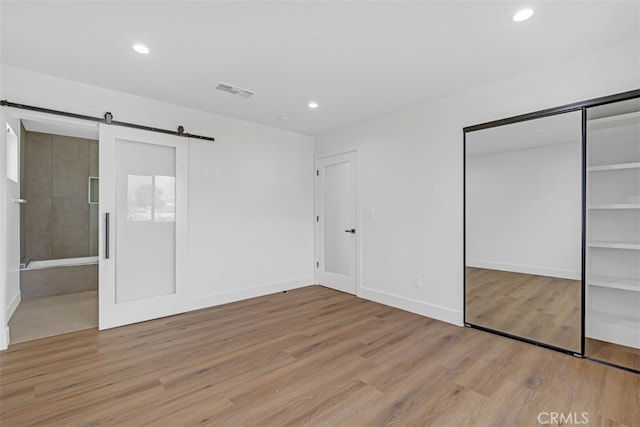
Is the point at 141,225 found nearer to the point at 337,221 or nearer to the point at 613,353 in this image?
the point at 337,221

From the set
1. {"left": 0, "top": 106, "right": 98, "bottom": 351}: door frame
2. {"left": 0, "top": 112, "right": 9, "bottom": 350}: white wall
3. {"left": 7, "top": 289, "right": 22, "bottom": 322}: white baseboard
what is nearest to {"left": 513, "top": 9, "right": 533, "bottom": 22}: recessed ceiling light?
{"left": 0, "top": 106, "right": 98, "bottom": 351}: door frame

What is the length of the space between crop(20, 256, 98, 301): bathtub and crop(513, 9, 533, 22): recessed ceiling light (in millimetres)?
6029

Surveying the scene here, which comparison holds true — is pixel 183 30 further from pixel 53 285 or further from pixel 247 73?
pixel 53 285

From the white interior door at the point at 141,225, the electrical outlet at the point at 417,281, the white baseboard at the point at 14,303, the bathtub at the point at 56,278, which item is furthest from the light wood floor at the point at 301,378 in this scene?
the bathtub at the point at 56,278

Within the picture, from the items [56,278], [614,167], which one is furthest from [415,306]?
[56,278]

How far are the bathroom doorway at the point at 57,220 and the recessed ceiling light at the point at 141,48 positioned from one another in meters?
2.21

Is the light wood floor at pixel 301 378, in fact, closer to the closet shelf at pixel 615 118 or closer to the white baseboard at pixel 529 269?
the white baseboard at pixel 529 269

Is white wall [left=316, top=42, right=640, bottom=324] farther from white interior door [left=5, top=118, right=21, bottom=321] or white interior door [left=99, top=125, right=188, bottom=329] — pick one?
white interior door [left=5, top=118, right=21, bottom=321]

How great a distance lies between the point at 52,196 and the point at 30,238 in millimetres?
742

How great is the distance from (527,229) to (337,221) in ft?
8.48

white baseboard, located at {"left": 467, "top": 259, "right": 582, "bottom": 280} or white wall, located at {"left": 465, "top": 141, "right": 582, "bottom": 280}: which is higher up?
white wall, located at {"left": 465, "top": 141, "right": 582, "bottom": 280}

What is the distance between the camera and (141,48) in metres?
2.41

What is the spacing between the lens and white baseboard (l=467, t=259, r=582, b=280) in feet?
8.86

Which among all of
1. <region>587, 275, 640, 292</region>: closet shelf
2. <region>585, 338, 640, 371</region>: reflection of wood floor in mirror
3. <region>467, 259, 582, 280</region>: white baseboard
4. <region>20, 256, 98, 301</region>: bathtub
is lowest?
<region>585, 338, 640, 371</region>: reflection of wood floor in mirror
